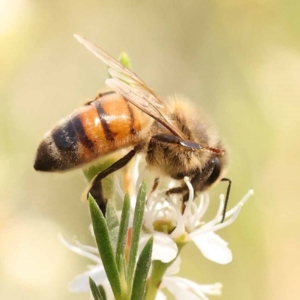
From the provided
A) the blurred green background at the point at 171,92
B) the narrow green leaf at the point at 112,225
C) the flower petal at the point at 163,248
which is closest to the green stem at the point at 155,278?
the flower petal at the point at 163,248

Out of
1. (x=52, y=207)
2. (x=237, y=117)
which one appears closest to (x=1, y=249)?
(x=52, y=207)

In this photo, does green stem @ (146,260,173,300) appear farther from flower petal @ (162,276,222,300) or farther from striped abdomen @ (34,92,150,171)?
striped abdomen @ (34,92,150,171)

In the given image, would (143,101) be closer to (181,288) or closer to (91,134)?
(91,134)

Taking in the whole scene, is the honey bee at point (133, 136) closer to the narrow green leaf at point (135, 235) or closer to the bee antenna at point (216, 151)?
the bee antenna at point (216, 151)

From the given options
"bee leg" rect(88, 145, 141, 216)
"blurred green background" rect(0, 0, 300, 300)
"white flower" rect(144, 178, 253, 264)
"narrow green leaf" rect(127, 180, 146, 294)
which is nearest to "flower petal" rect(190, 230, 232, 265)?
"white flower" rect(144, 178, 253, 264)

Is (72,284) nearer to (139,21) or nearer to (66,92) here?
(66,92)
